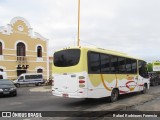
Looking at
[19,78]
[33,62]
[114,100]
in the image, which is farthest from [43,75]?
[114,100]

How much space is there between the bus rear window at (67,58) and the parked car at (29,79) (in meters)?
27.0

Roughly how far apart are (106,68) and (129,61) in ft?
12.1

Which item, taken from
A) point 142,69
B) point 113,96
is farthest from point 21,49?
point 113,96

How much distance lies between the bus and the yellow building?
28.5m

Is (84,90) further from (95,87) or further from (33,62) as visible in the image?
(33,62)

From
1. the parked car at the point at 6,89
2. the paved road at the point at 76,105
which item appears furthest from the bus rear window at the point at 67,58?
the parked car at the point at 6,89

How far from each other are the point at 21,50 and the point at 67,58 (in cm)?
3155

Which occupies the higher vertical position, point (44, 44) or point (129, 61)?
point (44, 44)

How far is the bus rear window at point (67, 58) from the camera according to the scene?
1457 cm

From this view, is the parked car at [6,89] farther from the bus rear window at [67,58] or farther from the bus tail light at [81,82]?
the bus tail light at [81,82]

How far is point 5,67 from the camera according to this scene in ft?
141

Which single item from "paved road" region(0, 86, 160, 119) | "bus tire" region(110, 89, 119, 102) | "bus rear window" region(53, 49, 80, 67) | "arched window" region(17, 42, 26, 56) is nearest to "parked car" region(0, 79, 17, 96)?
"paved road" region(0, 86, 160, 119)

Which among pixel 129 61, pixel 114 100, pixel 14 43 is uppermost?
pixel 14 43

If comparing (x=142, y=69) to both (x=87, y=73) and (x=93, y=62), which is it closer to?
(x=93, y=62)
